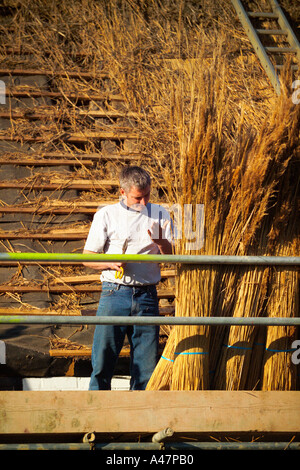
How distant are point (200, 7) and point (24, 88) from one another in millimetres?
2906

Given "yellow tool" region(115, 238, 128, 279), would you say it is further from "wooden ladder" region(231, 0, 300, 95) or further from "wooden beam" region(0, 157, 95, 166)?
"wooden ladder" region(231, 0, 300, 95)

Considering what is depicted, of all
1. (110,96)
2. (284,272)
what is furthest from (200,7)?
(284,272)

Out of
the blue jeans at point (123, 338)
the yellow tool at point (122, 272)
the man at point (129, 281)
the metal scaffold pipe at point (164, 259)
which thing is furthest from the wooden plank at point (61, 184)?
the metal scaffold pipe at point (164, 259)

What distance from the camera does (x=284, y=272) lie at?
3.13 metres

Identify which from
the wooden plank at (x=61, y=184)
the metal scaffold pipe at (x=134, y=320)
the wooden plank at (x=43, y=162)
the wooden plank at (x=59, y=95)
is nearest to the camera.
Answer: the metal scaffold pipe at (x=134, y=320)

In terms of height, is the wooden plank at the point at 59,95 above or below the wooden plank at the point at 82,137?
above

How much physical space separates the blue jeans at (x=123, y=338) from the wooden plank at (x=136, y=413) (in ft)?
2.28

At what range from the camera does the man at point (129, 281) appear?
11.7 feet

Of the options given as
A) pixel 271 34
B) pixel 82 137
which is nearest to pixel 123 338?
pixel 82 137

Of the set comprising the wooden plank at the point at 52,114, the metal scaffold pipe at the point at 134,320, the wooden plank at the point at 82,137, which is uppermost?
the wooden plank at the point at 52,114

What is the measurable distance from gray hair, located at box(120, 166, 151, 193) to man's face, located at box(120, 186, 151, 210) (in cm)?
2

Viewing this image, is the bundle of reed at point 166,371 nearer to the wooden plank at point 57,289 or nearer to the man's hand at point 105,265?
the man's hand at point 105,265

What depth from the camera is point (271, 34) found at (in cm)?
724
